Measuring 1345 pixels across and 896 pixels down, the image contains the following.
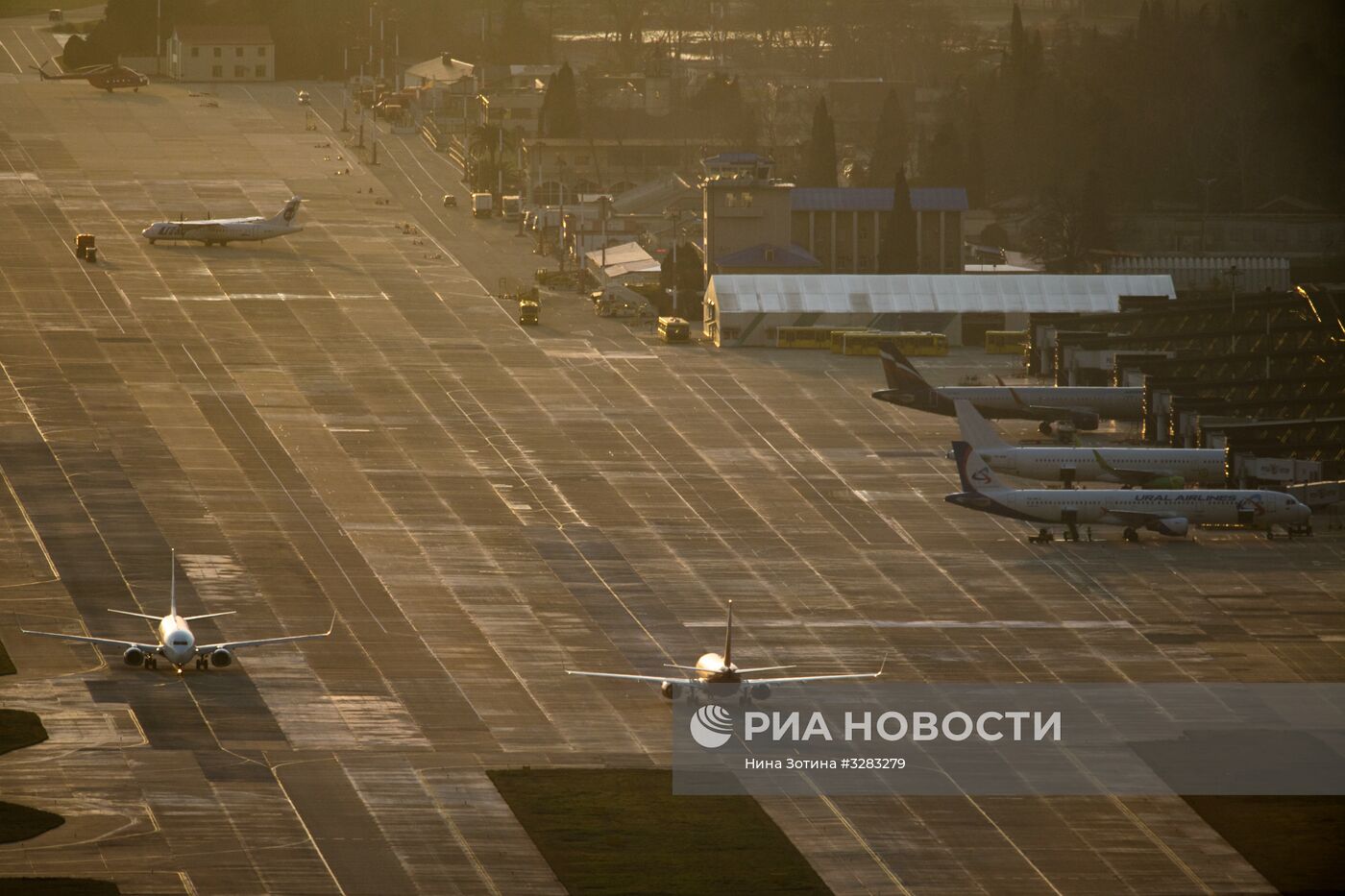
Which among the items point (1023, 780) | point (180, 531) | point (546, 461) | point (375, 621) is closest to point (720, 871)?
point (1023, 780)

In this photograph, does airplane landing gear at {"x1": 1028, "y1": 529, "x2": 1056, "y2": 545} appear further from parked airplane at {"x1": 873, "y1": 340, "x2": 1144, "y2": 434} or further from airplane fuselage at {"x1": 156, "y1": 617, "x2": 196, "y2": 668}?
airplane fuselage at {"x1": 156, "y1": 617, "x2": 196, "y2": 668}

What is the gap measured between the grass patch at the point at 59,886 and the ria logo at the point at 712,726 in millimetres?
29640

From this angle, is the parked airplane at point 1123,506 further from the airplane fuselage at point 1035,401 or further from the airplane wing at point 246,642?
the airplane wing at point 246,642

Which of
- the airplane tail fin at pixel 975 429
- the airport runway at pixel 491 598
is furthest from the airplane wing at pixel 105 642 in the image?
the airplane tail fin at pixel 975 429

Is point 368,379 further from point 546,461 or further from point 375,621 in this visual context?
point 375,621

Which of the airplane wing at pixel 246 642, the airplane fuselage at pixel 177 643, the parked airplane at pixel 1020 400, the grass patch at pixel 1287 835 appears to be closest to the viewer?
the grass patch at pixel 1287 835

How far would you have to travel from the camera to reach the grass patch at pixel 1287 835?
3875 inches

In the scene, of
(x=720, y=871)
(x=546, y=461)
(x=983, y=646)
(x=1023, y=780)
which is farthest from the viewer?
(x=546, y=461)

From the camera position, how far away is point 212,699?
388 ft

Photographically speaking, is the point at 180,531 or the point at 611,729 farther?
the point at 180,531

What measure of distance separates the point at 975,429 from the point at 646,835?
62843 millimetres

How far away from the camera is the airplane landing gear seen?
151 metres

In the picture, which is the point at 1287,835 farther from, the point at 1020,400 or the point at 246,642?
the point at 1020,400

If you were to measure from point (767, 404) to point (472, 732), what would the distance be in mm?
76214
